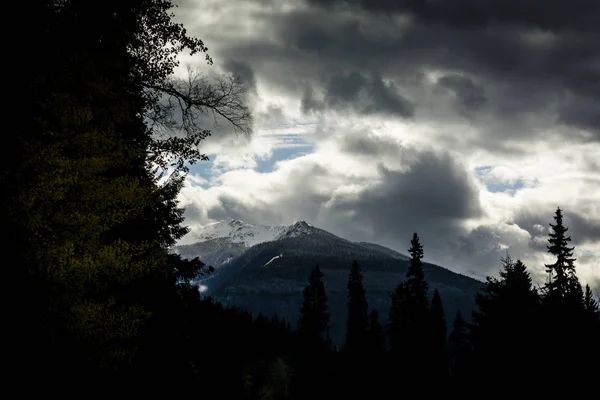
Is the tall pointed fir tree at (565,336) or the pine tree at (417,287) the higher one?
→ the pine tree at (417,287)

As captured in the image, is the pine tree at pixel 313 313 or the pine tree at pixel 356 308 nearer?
the pine tree at pixel 313 313

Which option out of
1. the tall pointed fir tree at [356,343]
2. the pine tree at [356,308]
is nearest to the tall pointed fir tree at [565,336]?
the tall pointed fir tree at [356,343]

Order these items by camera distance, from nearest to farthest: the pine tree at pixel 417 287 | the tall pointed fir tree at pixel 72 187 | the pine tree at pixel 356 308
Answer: the tall pointed fir tree at pixel 72 187, the pine tree at pixel 417 287, the pine tree at pixel 356 308

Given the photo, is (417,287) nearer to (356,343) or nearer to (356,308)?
(356,343)

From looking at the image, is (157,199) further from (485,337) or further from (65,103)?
(485,337)

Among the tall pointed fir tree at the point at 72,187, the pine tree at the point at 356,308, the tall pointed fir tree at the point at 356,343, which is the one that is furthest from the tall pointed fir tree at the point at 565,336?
the pine tree at the point at 356,308

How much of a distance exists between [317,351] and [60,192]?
5442 centimetres

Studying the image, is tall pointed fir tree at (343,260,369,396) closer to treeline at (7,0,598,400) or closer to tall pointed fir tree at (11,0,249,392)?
treeline at (7,0,598,400)

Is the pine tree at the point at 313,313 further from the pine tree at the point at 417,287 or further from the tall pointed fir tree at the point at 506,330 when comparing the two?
the tall pointed fir tree at the point at 506,330

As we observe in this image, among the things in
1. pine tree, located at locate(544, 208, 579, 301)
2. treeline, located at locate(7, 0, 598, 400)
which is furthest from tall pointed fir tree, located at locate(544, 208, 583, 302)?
treeline, located at locate(7, 0, 598, 400)

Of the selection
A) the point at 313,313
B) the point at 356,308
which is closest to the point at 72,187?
the point at 313,313

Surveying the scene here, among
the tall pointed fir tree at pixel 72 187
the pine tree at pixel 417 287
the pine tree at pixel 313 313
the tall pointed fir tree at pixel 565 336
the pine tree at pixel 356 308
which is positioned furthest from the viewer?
the pine tree at pixel 356 308

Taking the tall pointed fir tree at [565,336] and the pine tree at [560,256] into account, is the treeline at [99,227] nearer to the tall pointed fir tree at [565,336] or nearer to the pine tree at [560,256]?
the tall pointed fir tree at [565,336]

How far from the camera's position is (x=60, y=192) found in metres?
11.9
